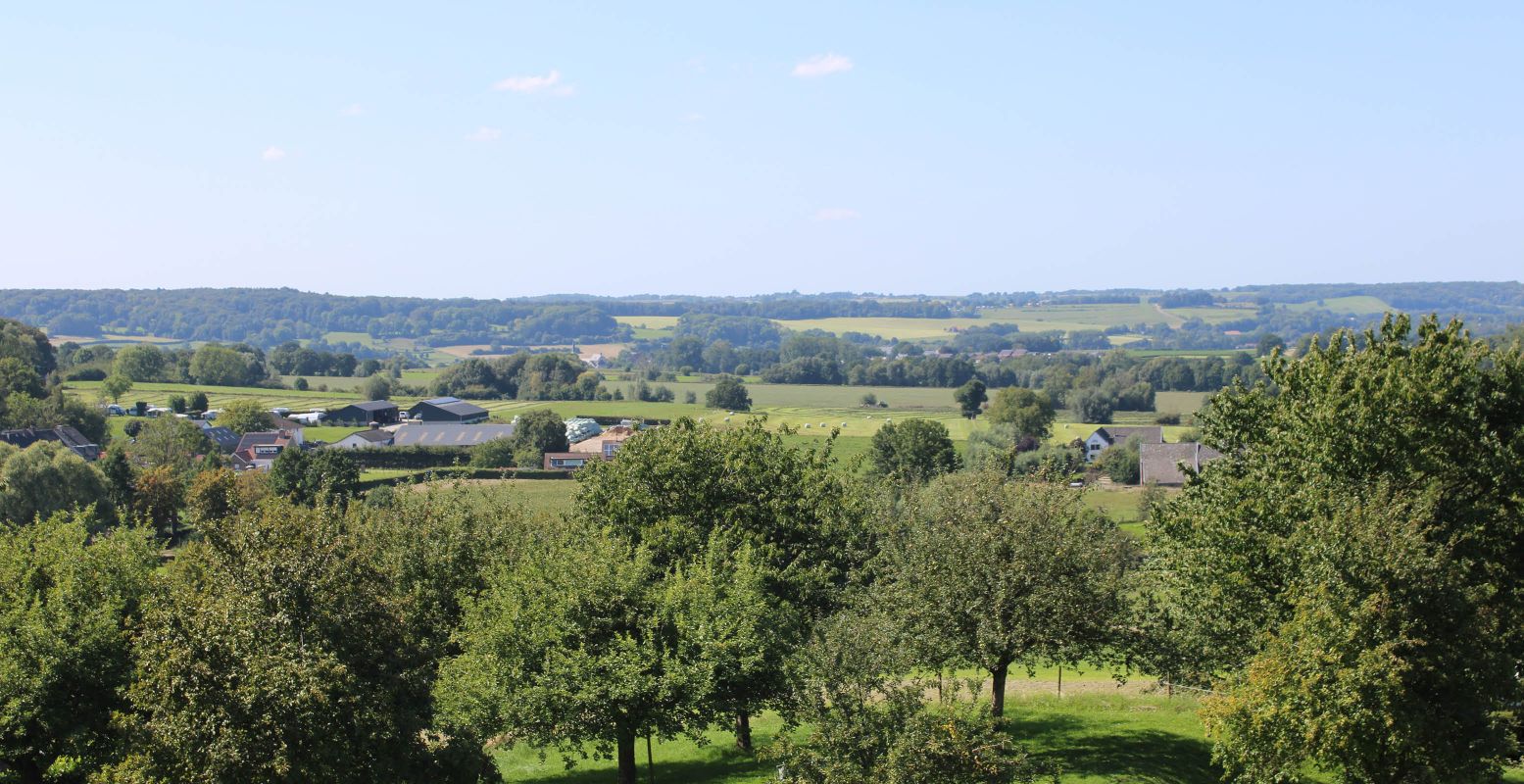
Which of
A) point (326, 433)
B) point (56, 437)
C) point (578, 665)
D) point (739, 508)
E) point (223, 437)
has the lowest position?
point (326, 433)

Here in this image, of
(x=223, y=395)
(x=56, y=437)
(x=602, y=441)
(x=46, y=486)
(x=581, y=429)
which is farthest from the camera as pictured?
(x=223, y=395)

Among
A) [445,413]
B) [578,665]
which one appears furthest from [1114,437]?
[578,665]

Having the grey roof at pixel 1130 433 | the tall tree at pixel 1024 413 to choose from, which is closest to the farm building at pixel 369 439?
the tall tree at pixel 1024 413

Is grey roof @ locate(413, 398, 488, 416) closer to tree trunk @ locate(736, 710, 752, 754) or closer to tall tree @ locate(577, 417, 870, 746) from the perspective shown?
tall tree @ locate(577, 417, 870, 746)

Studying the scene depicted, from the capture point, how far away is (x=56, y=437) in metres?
101

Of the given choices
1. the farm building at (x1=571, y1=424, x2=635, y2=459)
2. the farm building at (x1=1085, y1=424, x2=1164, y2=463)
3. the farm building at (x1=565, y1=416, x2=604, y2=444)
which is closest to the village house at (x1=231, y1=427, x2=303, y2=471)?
the farm building at (x1=565, y1=416, x2=604, y2=444)

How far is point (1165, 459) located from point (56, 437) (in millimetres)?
96980

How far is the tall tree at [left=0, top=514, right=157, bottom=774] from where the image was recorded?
2019 cm

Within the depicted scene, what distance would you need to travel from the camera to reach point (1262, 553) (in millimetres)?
22812

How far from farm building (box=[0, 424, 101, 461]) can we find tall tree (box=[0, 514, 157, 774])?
8719 centimetres

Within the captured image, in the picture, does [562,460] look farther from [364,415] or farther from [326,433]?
[364,415]

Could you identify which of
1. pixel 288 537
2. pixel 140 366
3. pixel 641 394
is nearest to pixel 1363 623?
→ pixel 288 537

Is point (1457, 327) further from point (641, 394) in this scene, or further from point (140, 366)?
point (140, 366)

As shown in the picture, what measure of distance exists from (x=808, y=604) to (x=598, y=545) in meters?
7.09
